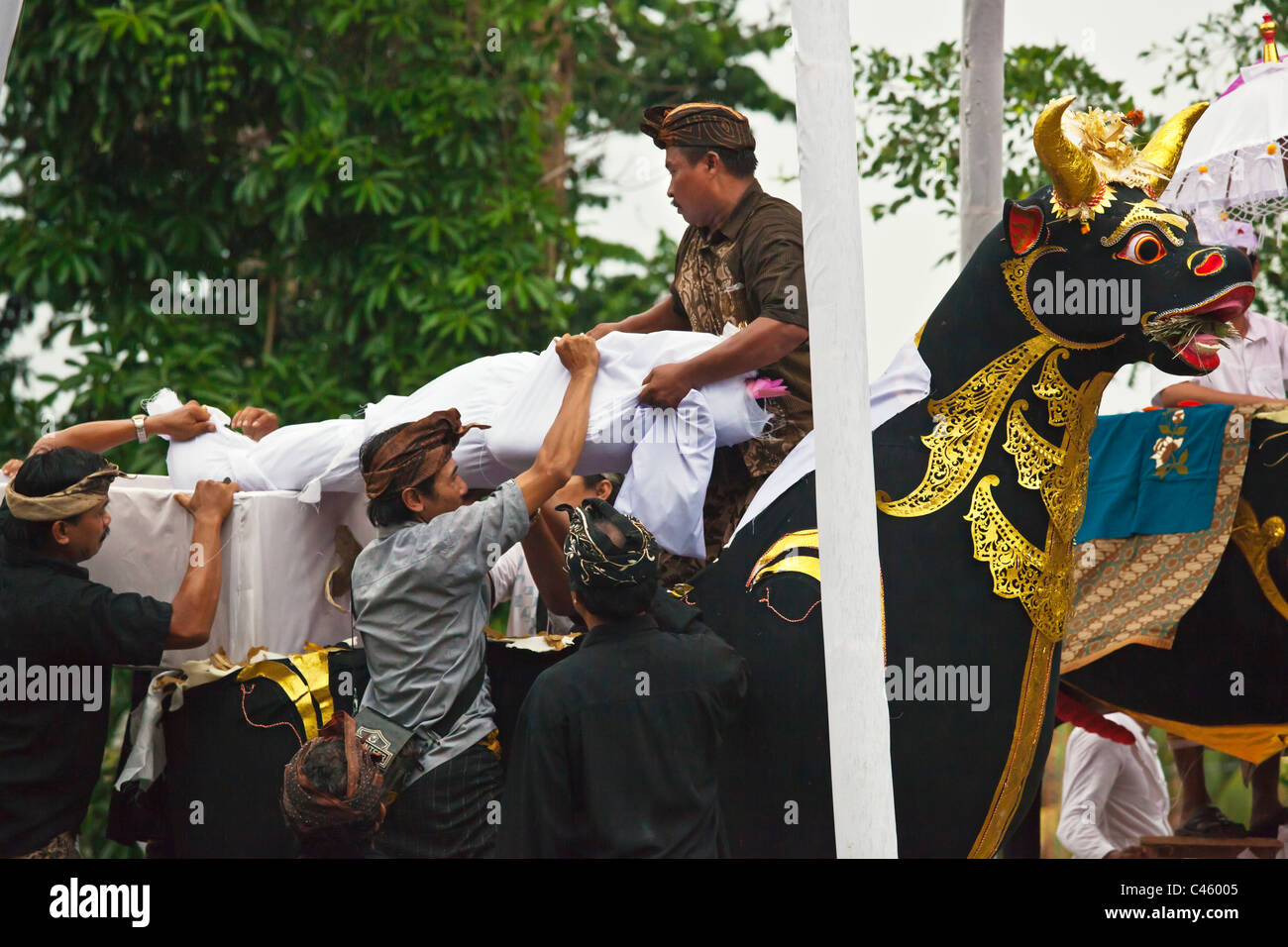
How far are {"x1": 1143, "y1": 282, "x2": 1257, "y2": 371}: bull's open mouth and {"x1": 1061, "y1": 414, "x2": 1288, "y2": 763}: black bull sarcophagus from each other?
990 millimetres

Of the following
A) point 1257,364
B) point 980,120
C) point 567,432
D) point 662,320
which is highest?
point 980,120

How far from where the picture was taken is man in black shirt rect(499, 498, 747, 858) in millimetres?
3186

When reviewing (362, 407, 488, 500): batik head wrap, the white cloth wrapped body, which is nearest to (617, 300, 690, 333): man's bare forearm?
the white cloth wrapped body

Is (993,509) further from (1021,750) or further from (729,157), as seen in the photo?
(729,157)

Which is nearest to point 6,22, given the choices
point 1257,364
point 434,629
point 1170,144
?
point 434,629

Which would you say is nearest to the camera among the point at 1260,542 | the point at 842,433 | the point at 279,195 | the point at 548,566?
the point at 842,433

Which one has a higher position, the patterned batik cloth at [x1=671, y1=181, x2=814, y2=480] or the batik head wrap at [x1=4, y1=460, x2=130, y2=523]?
the patterned batik cloth at [x1=671, y1=181, x2=814, y2=480]

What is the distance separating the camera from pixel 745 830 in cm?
353

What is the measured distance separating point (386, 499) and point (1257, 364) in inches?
124

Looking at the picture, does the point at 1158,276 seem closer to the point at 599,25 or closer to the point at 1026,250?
the point at 1026,250

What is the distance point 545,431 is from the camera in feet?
12.8

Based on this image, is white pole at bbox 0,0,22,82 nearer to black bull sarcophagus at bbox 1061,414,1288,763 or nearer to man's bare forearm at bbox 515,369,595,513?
man's bare forearm at bbox 515,369,595,513

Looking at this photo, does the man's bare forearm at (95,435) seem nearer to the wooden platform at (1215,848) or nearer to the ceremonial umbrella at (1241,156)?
the ceremonial umbrella at (1241,156)

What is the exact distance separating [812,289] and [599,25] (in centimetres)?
670
